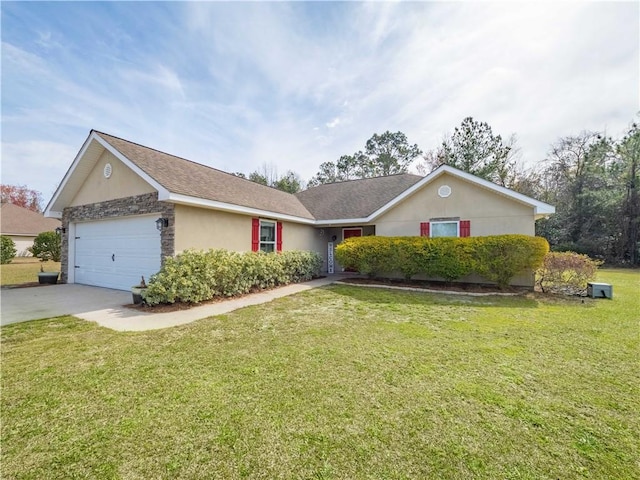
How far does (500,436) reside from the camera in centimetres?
235

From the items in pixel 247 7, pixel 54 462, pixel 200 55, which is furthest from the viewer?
pixel 200 55

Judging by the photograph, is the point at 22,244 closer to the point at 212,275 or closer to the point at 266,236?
the point at 266,236

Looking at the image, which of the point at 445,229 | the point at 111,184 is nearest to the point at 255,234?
the point at 111,184

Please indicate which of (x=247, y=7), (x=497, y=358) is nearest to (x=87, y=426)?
(x=497, y=358)

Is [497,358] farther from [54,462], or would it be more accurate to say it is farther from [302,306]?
[54,462]

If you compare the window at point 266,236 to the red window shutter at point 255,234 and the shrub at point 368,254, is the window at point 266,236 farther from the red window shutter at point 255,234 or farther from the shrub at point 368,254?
the shrub at point 368,254

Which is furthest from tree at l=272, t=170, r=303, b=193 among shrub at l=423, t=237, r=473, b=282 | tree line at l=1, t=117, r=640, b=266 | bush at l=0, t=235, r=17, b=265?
bush at l=0, t=235, r=17, b=265

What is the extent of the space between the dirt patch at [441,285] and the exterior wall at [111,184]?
26.7ft

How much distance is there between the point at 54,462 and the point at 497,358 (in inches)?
193

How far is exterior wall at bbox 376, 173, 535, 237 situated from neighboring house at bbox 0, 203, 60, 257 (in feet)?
91.9

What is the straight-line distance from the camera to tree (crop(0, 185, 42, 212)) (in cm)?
3681

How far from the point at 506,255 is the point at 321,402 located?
864 centimetres

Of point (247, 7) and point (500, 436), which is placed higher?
point (247, 7)

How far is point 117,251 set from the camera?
962 centimetres
